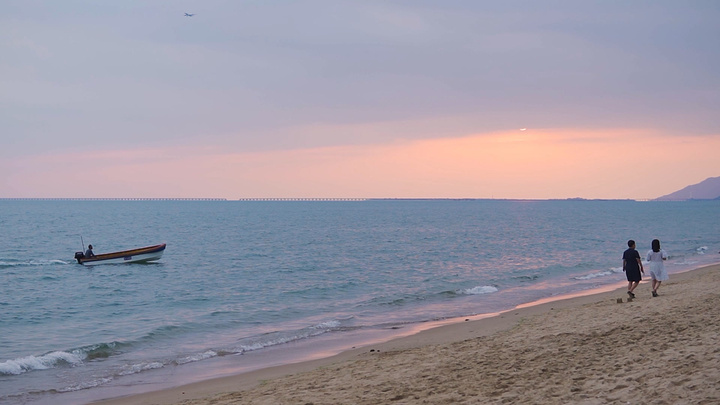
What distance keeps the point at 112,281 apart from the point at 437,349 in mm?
27889

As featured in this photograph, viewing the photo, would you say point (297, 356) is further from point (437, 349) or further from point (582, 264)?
point (582, 264)

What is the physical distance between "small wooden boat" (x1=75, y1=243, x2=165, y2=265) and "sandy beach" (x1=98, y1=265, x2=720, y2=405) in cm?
3266

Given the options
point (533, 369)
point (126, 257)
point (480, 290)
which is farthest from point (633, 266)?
point (126, 257)

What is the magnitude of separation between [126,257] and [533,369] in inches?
1574

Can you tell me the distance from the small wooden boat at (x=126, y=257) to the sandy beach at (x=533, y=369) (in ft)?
107

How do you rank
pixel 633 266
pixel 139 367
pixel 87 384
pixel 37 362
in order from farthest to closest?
pixel 633 266
pixel 37 362
pixel 139 367
pixel 87 384

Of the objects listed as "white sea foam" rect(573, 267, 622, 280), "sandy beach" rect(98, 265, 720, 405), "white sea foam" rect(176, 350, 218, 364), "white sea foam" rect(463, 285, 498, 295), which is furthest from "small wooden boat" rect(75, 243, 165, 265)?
"sandy beach" rect(98, 265, 720, 405)

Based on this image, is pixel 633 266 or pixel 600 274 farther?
pixel 600 274

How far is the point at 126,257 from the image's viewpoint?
4481 cm

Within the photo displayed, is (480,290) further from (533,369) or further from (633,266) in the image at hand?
(533,369)

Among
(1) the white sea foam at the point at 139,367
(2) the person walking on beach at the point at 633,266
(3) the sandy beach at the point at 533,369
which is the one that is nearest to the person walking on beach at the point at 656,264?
(2) the person walking on beach at the point at 633,266

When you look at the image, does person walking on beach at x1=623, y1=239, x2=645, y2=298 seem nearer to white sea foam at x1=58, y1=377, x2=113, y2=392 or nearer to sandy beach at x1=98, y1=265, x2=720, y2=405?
sandy beach at x1=98, y1=265, x2=720, y2=405

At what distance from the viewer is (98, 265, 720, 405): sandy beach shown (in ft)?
27.7

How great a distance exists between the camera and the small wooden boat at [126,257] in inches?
1710
